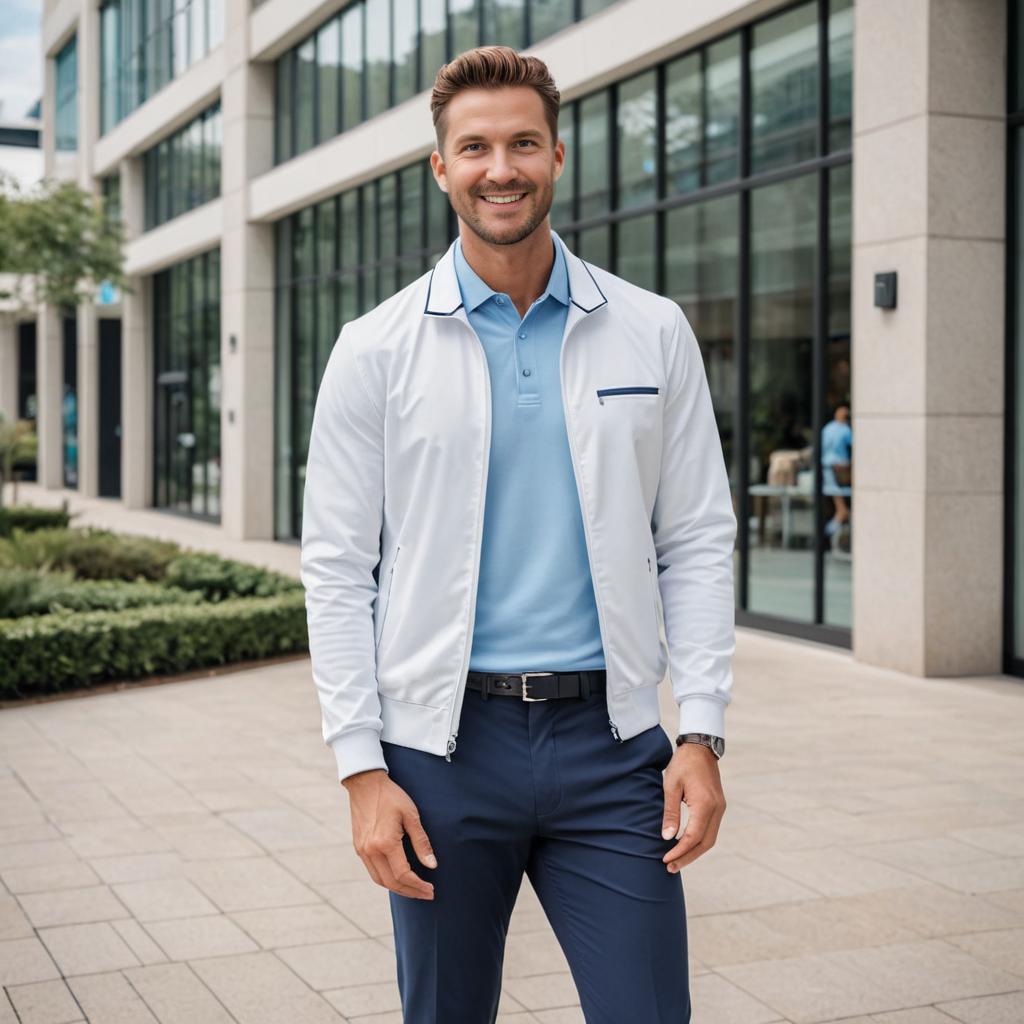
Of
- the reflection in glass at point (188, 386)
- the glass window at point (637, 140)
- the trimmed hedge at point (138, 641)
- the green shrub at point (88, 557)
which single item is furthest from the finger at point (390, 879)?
the reflection in glass at point (188, 386)

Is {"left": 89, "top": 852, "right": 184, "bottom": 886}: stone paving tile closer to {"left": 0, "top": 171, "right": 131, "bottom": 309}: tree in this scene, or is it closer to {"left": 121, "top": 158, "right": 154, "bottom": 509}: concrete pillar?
{"left": 0, "top": 171, "right": 131, "bottom": 309}: tree

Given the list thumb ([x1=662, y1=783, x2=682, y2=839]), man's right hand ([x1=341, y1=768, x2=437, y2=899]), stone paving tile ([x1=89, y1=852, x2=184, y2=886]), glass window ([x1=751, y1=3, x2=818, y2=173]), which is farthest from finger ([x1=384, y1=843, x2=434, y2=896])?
glass window ([x1=751, y1=3, x2=818, y2=173])

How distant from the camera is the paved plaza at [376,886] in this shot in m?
4.32

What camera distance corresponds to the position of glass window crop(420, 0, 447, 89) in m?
17.1

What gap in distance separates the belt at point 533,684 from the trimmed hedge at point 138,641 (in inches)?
304

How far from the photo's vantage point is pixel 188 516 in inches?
1053

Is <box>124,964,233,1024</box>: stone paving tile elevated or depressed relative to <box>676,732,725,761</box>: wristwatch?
depressed

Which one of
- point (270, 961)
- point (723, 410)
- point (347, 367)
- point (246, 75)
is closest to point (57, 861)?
point (270, 961)

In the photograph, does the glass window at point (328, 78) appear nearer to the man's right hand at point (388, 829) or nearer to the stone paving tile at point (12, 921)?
the stone paving tile at point (12, 921)

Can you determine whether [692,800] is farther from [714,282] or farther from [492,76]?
[714,282]

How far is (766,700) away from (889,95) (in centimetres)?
403

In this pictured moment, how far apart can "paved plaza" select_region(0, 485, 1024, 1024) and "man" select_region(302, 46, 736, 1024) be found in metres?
1.83

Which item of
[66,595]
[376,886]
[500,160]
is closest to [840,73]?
[66,595]

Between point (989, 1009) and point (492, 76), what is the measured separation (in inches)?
117
